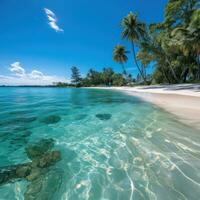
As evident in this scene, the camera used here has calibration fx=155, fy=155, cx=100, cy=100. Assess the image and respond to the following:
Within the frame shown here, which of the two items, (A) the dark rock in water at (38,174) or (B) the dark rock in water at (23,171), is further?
(B) the dark rock in water at (23,171)

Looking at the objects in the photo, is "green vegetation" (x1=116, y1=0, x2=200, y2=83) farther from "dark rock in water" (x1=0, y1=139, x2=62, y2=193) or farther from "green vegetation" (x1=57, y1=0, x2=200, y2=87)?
"dark rock in water" (x1=0, y1=139, x2=62, y2=193)

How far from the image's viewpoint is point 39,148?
15.0ft

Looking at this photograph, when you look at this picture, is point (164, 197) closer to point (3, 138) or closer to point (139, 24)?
point (3, 138)

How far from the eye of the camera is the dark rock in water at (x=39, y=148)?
162 inches

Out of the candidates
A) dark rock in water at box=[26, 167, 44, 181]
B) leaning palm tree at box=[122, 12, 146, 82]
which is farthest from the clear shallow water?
leaning palm tree at box=[122, 12, 146, 82]

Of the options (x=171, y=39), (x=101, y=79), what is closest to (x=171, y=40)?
(x=171, y=39)

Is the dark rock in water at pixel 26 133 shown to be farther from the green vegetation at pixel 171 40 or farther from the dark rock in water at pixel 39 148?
the green vegetation at pixel 171 40

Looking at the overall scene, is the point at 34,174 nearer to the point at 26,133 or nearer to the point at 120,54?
the point at 26,133

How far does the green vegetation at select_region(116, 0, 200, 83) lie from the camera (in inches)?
794

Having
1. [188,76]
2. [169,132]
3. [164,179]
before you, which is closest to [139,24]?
[188,76]

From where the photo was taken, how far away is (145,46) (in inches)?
1225

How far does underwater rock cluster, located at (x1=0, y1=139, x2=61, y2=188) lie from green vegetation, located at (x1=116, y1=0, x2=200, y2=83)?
21.5 m

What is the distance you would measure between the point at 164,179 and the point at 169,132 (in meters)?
2.84


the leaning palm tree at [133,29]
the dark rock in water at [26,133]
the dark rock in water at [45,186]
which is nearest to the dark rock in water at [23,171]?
the dark rock in water at [45,186]
